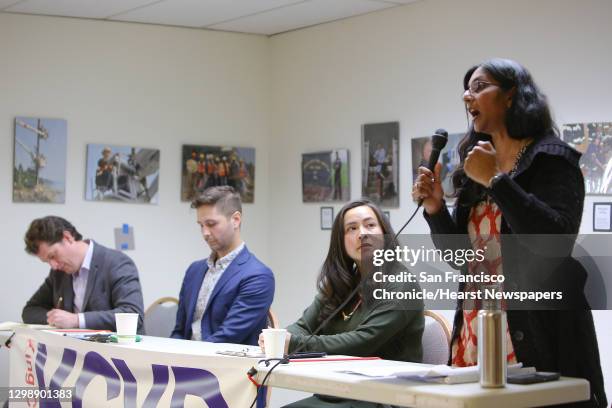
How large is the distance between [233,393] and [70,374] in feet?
3.31

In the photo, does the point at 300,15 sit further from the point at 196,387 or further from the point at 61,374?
the point at 196,387

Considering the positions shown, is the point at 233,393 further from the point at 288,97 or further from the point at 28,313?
the point at 288,97

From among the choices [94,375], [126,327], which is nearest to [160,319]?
[126,327]

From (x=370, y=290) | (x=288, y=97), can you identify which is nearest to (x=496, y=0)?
(x=288, y=97)

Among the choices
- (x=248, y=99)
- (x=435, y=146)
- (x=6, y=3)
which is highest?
(x=6, y=3)

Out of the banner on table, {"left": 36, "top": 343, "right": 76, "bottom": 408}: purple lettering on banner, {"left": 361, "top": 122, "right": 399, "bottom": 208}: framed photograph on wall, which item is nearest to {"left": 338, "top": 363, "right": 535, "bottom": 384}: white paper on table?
the banner on table

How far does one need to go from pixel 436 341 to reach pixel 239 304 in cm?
95

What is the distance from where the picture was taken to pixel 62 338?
3.31m

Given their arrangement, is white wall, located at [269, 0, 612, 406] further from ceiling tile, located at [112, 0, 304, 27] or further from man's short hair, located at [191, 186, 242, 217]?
man's short hair, located at [191, 186, 242, 217]

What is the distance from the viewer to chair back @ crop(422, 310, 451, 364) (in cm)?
311

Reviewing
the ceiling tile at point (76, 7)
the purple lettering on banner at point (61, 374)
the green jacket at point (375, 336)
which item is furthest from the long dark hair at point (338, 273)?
the ceiling tile at point (76, 7)

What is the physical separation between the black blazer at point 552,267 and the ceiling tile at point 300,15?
3.20 m

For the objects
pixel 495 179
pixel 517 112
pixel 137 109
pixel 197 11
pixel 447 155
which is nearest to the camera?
pixel 495 179

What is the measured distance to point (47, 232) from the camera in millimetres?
4301
